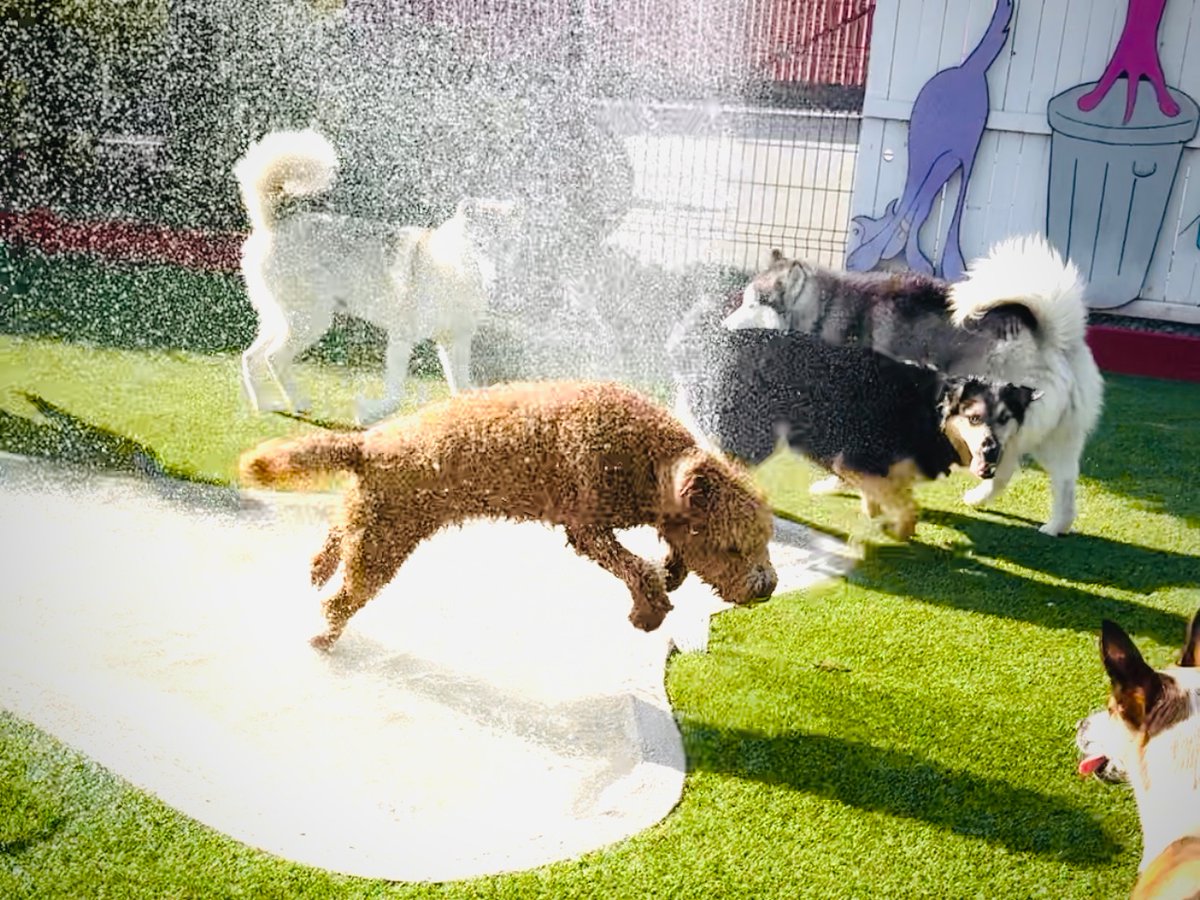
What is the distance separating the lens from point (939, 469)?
67.2 inches

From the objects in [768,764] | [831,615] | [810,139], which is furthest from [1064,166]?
[768,764]

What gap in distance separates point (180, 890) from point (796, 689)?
105cm

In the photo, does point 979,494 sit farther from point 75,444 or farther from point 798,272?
point 75,444

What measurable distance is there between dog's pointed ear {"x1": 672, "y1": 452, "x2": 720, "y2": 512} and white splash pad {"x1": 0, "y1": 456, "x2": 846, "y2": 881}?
0.60 feet

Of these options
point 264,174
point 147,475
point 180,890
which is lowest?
point 180,890

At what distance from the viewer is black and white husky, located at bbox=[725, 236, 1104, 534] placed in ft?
5.31

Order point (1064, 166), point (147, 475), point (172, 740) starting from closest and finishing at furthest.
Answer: point (1064, 166), point (172, 740), point (147, 475)

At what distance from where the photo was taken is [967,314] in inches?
64.4

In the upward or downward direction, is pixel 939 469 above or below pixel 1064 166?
below

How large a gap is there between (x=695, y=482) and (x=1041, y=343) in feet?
2.06

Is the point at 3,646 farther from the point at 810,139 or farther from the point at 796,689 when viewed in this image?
the point at 810,139

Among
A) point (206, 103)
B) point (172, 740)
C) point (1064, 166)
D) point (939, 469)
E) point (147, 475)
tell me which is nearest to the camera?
point (1064, 166)

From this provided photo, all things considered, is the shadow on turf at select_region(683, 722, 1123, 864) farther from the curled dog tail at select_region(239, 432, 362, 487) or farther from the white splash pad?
the curled dog tail at select_region(239, 432, 362, 487)

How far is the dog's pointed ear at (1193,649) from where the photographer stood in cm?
154
